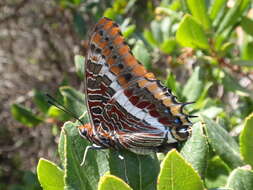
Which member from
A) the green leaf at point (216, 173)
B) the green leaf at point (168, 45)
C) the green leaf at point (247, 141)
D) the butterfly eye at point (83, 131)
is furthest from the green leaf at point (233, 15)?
the butterfly eye at point (83, 131)

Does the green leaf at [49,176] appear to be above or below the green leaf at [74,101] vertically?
below

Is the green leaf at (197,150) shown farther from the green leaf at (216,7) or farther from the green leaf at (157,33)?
the green leaf at (157,33)

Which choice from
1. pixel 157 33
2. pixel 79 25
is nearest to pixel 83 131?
pixel 157 33

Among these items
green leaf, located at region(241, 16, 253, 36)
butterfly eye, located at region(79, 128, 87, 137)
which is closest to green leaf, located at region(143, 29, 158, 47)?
green leaf, located at region(241, 16, 253, 36)

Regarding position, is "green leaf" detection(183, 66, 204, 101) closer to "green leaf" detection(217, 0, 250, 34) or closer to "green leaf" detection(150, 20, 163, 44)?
"green leaf" detection(217, 0, 250, 34)

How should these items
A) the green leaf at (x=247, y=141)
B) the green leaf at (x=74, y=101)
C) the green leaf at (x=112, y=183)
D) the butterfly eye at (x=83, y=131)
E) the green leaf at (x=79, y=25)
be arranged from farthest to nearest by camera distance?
the green leaf at (x=79, y=25)
the green leaf at (x=74, y=101)
the butterfly eye at (x=83, y=131)
the green leaf at (x=247, y=141)
the green leaf at (x=112, y=183)

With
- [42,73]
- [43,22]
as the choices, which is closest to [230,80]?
[43,22]

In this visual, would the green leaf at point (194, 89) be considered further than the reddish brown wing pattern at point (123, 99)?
Yes

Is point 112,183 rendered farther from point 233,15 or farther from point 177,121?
point 233,15
